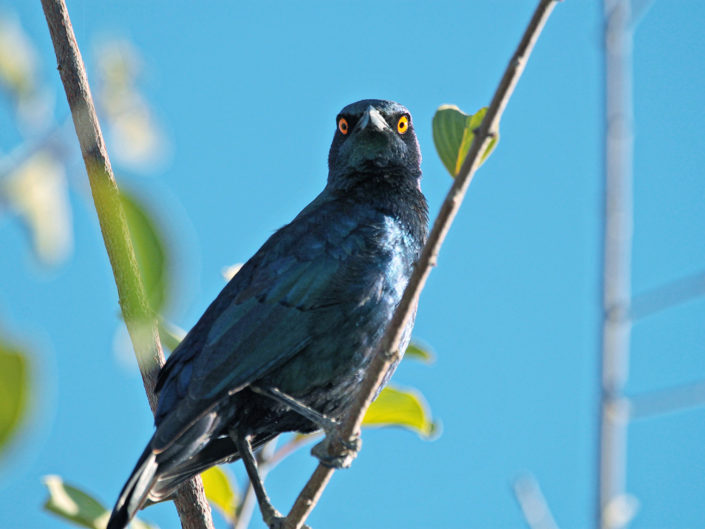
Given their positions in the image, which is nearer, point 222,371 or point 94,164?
point 94,164

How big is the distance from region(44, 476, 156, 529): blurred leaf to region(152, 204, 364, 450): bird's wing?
0.31 metres

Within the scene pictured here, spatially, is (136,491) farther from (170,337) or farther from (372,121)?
(372,121)

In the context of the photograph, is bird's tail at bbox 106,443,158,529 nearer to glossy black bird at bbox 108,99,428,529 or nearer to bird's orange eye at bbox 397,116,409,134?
glossy black bird at bbox 108,99,428,529

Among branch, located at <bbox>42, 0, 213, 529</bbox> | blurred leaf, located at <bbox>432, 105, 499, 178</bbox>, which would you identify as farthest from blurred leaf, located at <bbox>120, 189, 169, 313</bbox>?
blurred leaf, located at <bbox>432, 105, 499, 178</bbox>

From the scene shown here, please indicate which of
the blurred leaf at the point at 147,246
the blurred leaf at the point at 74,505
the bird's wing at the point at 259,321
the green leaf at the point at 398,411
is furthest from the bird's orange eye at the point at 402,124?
the blurred leaf at the point at 147,246

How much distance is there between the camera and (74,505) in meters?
2.88

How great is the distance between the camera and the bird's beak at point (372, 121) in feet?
13.7

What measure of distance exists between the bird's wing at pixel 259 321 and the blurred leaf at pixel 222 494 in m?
0.37

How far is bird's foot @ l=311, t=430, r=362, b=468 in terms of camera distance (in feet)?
9.63

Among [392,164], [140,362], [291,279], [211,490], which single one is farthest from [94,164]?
[392,164]

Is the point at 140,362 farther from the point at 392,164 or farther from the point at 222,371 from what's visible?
the point at 392,164

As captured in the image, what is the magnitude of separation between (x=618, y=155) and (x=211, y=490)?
2210 mm

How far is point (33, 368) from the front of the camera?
76cm

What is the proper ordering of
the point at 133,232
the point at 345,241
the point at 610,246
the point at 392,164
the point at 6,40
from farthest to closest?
the point at 392,164 → the point at 345,241 → the point at 610,246 → the point at 6,40 → the point at 133,232
